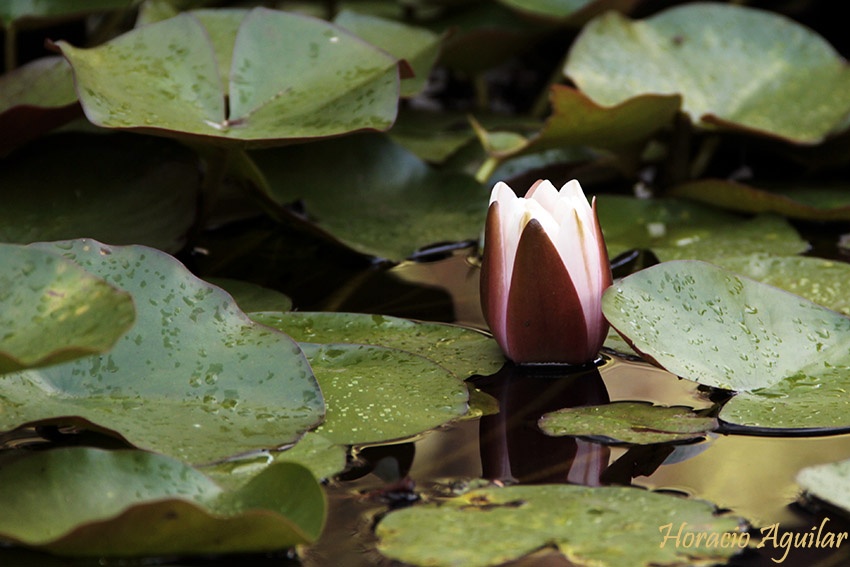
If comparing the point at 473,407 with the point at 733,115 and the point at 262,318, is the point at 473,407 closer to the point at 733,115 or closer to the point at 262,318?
the point at 262,318

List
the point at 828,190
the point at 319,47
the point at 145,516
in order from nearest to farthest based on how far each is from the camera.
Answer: the point at 145,516 → the point at 319,47 → the point at 828,190

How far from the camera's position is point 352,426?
2.42 feet

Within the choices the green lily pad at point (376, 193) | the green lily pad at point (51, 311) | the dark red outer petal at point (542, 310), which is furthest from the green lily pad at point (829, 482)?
the green lily pad at point (376, 193)

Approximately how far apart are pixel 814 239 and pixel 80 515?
96 cm

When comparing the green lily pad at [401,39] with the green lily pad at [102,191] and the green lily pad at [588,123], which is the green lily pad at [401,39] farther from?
the green lily pad at [102,191]

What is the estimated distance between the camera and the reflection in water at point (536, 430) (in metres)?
0.71

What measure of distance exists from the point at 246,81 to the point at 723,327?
23.0 inches

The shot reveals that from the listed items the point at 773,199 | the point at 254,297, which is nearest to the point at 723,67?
the point at 773,199

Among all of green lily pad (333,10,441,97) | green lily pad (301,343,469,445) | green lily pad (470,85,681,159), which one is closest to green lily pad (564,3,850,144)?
green lily pad (470,85,681,159)

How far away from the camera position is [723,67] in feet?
4.59

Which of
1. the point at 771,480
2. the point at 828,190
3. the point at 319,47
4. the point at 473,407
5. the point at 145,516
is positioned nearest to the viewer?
the point at 145,516

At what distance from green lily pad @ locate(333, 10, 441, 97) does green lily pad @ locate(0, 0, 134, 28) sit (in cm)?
32

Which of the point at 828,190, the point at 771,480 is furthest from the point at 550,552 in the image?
the point at 828,190

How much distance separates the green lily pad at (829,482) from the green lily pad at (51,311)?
1.51 feet
